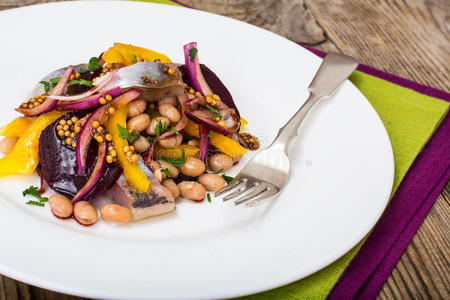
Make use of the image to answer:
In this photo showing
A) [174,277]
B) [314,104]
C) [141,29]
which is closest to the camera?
[174,277]

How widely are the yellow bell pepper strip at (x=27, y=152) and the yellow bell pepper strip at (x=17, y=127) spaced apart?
50 mm

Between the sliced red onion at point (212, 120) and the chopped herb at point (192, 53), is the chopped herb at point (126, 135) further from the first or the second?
the chopped herb at point (192, 53)

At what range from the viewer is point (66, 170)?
226 cm

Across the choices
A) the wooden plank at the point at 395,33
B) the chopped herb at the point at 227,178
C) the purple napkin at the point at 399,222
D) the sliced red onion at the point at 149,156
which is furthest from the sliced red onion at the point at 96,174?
the wooden plank at the point at 395,33

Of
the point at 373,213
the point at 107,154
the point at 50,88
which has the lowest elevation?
the point at 373,213

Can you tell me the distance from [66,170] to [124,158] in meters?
Result: 0.27

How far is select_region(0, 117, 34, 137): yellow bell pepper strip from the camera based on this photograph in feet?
7.93

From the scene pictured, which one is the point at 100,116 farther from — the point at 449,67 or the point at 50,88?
the point at 449,67

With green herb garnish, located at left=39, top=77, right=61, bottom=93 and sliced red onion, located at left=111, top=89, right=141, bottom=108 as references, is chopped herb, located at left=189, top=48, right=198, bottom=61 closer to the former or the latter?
sliced red onion, located at left=111, top=89, right=141, bottom=108

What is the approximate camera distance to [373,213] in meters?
2.20

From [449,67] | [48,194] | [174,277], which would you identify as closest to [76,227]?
[48,194]

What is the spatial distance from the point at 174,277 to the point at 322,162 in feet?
3.68

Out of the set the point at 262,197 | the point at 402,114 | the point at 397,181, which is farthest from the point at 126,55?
the point at 402,114

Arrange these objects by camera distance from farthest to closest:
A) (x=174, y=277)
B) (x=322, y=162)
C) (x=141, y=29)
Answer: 1. (x=141, y=29)
2. (x=322, y=162)
3. (x=174, y=277)
